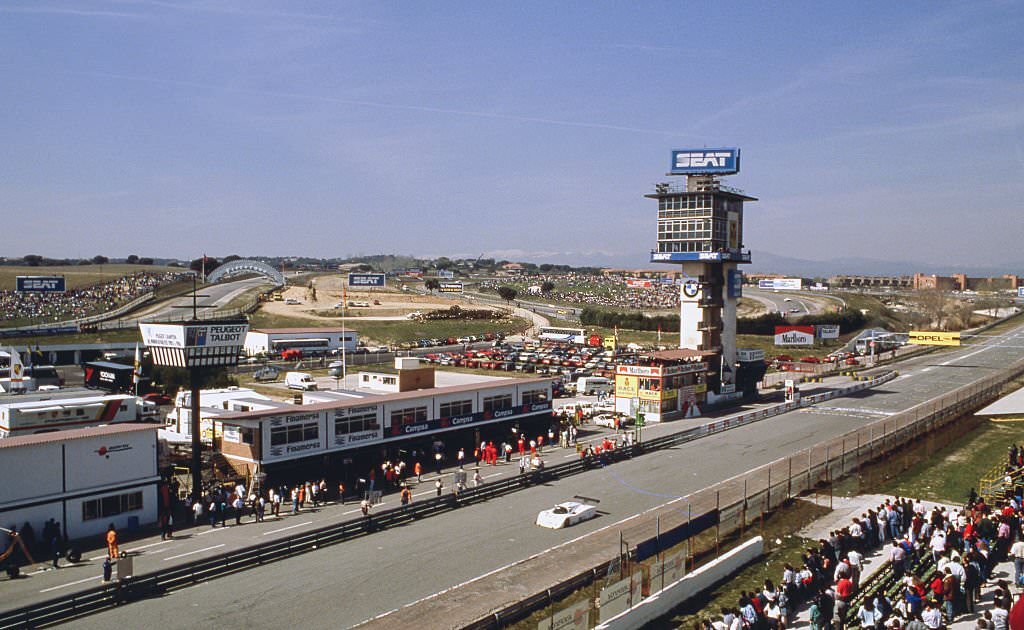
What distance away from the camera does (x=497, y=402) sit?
43.1 metres

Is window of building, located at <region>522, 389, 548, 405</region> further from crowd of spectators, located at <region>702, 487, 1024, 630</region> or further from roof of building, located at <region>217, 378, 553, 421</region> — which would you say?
crowd of spectators, located at <region>702, 487, 1024, 630</region>

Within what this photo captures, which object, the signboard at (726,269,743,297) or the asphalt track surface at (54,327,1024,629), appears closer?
the asphalt track surface at (54,327,1024,629)

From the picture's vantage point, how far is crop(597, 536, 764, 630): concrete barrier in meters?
19.1

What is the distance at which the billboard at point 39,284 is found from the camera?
11419 centimetres

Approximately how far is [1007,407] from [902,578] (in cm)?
4031

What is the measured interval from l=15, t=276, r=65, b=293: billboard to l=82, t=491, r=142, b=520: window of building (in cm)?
10563

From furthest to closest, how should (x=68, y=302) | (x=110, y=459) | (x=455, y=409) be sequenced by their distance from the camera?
(x=68, y=302), (x=455, y=409), (x=110, y=459)

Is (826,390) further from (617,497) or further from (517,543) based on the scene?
(517,543)

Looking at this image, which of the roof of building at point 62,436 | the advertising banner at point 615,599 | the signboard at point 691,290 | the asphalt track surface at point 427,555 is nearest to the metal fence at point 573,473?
the asphalt track surface at point 427,555

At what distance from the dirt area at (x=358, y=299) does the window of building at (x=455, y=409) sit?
3202 inches

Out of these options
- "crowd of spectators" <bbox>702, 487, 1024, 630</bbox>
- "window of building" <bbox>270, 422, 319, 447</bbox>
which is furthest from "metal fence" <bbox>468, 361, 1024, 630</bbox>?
"window of building" <bbox>270, 422, 319, 447</bbox>

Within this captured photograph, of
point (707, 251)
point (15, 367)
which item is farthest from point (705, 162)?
point (15, 367)

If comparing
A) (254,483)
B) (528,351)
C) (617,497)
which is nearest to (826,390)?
(528,351)

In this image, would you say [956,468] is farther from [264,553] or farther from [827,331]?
[827,331]
